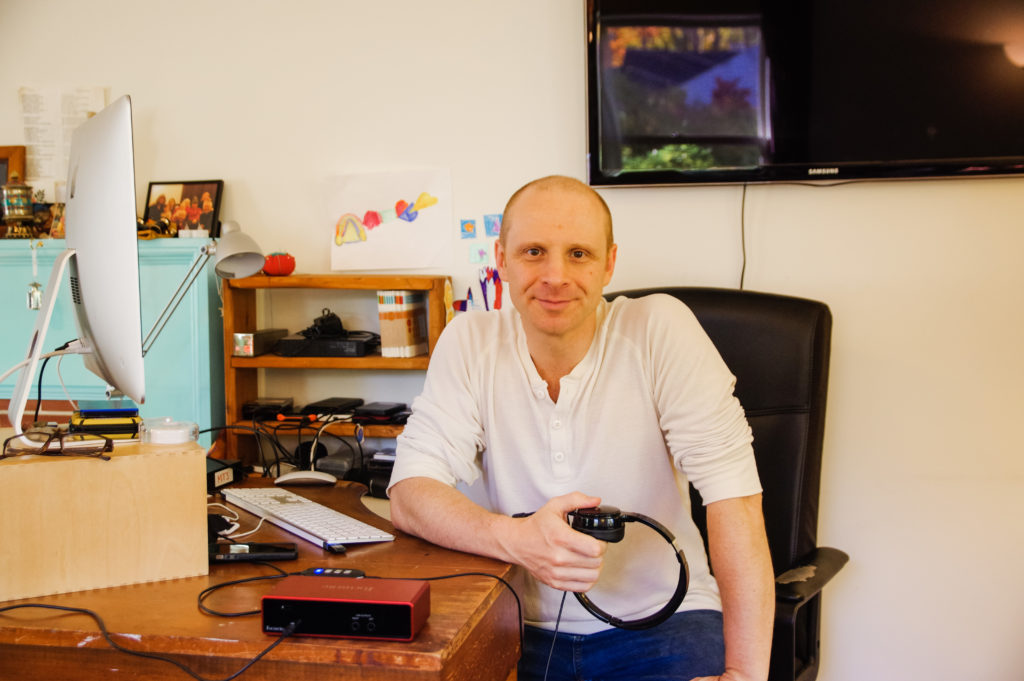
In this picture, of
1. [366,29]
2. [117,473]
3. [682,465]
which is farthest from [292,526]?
[366,29]

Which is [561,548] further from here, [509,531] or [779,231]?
[779,231]

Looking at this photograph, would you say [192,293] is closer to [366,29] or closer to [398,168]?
[398,168]

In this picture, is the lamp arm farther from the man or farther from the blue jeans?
the blue jeans

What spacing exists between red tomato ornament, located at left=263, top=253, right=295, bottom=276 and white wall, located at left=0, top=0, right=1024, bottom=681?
0.45 ft

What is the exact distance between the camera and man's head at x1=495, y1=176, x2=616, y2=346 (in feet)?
4.59

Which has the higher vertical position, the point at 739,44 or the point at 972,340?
the point at 739,44

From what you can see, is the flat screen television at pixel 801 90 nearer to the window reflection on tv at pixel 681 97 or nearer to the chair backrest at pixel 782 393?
the window reflection on tv at pixel 681 97


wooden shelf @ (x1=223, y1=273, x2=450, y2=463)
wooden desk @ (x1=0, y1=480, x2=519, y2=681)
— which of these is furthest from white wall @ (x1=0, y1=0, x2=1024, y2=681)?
wooden desk @ (x1=0, y1=480, x2=519, y2=681)

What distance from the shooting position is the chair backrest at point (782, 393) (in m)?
1.57

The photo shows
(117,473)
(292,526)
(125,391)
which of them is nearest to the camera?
(117,473)

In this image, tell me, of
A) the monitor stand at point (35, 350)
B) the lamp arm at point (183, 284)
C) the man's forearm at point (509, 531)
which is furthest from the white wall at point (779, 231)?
the monitor stand at point (35, 350)

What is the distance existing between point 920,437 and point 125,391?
1.75m

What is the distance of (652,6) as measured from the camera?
→ 6.50ft

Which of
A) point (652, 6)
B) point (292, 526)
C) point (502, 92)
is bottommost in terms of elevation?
point (292, 526)
